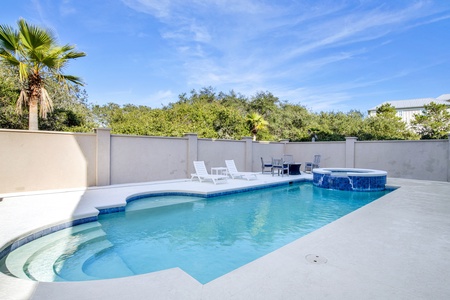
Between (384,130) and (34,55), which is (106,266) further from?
(384,130)

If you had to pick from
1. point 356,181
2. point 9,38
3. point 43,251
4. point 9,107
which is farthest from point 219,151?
point 9,107

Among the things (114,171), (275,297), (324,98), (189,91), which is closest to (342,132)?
(324,98)

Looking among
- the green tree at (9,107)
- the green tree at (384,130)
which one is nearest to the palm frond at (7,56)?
the green tree at (9,107)

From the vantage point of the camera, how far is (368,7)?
12406mm

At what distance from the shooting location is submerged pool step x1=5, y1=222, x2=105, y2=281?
317cm

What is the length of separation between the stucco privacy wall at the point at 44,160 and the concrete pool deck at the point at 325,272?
2744 mm

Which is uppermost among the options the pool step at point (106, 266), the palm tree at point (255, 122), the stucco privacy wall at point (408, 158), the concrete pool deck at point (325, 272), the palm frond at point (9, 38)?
the palm frond at point (9, 38)

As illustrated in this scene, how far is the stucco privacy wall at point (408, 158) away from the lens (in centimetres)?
1082

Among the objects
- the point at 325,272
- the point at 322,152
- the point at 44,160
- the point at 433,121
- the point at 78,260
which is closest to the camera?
the point at 325,272

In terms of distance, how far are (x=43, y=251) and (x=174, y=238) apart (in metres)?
2.00

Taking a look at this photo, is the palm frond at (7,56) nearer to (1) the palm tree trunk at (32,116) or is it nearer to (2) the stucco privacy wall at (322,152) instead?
(1) the palm tree trunk at (32,116)

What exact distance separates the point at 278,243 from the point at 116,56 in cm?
1778

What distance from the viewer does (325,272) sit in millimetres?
2566

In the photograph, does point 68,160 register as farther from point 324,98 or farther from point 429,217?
point 324,98
